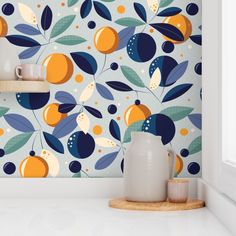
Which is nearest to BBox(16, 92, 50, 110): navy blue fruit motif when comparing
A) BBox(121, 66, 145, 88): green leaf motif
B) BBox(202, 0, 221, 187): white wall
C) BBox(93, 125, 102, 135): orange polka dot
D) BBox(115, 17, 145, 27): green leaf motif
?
BBox(93, 125, 102, 135): orange polka dot

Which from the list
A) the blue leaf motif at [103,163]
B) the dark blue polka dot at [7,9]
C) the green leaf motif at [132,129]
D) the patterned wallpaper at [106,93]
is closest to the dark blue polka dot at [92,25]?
the patterned wallpaper at [106,93]

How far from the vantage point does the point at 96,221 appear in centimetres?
158

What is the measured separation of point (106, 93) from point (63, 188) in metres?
0.42

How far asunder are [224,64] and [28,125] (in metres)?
0.88

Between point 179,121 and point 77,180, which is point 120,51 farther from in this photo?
point 77,180

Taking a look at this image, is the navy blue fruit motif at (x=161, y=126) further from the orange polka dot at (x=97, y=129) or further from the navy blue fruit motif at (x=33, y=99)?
the navy blue fruit motif at (x=33, y=99)

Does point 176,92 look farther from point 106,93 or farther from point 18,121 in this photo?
point 18,121

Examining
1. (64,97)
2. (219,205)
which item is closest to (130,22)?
(64,97)

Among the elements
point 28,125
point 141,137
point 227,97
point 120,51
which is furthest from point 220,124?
point 28,125

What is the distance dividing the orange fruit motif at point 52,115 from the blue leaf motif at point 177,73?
0.45 meters

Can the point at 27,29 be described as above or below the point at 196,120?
above

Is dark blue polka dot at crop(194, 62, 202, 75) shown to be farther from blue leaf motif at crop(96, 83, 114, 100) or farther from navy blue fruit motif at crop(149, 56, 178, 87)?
blue leaf motif at crop(96, 83, 114, 100)

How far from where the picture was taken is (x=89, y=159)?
2154 mm

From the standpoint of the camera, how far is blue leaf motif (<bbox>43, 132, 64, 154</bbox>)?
2156mm
